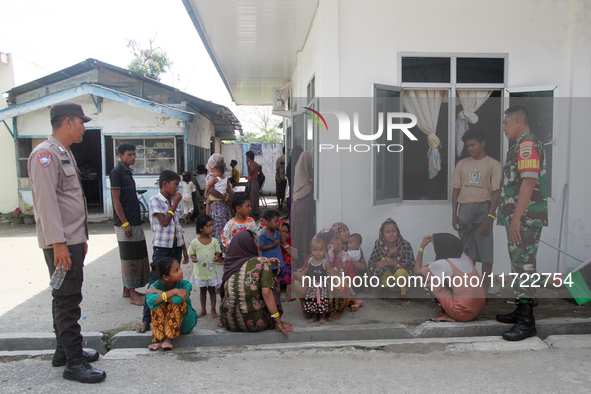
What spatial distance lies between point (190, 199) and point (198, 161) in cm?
296

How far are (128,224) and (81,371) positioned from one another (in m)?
1.82

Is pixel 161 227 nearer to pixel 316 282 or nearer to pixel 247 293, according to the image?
pixel 247 293

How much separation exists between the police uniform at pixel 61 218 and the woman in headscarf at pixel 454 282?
313cm

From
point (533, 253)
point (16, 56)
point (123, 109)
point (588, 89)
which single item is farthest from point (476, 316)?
point (16, 56)

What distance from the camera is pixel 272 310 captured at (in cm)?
394

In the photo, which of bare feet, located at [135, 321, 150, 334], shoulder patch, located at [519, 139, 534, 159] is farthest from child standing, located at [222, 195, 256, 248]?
shoulder patch, located at [519, 139, 534, 159]

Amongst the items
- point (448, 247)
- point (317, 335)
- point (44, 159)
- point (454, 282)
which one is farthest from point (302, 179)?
point (44, 159)

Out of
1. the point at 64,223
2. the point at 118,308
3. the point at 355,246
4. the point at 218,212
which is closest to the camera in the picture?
the point at 64,223

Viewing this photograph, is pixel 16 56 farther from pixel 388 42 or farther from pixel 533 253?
pixel 533 253

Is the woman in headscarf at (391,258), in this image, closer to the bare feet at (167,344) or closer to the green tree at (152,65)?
the bare feet at (167,344)

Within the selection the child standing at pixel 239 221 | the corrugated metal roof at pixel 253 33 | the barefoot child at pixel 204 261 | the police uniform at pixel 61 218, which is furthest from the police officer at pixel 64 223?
the corrugated metal roof at pixel 253 33

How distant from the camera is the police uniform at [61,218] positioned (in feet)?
10.1

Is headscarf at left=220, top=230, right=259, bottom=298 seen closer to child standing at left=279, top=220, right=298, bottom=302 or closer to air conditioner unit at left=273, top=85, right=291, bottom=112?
child standing at left=279, top=220, right=298, bottom=302

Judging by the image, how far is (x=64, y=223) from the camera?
3.24 meters
